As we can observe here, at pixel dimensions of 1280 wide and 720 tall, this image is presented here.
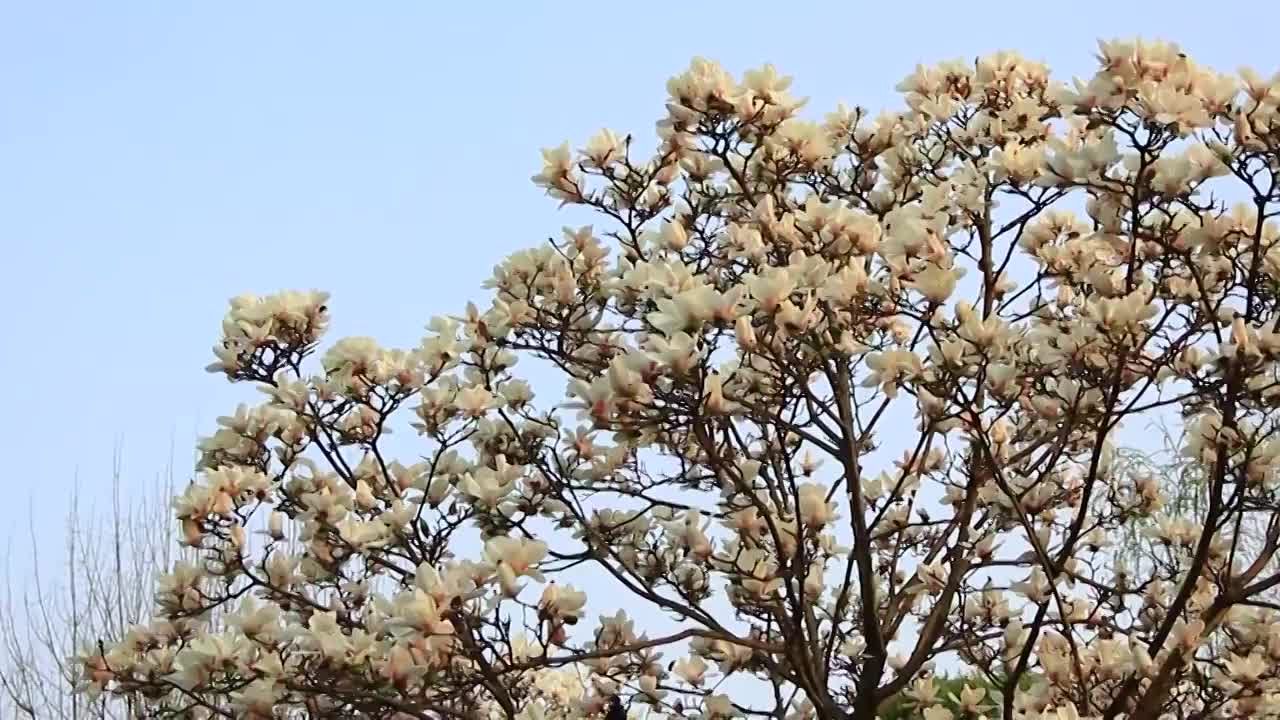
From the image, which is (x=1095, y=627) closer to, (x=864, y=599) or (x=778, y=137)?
(x=864, y=599)

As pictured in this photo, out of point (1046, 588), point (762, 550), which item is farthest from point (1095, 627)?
point (762, 550)

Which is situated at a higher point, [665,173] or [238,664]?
[665,173]

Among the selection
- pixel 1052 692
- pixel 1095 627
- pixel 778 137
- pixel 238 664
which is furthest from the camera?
pixel 1095 627

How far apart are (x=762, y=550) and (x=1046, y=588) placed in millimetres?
687

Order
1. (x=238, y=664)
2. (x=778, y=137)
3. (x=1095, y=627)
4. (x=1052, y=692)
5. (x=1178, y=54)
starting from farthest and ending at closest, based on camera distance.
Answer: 1. (x=1095, y=627)
2. (x=1052, y=692)
3. (x=778, y=137)
4. (x=238, y=664)
5. (x=1178, y=54)

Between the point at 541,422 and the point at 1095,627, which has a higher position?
the point at 541,422

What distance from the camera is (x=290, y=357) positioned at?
246 centimetres

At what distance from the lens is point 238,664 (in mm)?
2234

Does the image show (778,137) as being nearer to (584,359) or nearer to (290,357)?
(584,359)

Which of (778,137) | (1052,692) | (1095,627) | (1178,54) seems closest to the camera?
(1178,54)


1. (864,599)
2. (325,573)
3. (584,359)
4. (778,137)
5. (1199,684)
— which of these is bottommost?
(1199,684)

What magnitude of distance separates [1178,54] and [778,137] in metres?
0.64

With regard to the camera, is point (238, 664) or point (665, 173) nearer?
point (238, 664)

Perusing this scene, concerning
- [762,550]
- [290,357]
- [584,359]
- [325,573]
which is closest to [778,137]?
[584,359]
